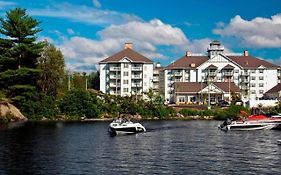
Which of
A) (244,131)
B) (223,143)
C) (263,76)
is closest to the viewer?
(223,143)

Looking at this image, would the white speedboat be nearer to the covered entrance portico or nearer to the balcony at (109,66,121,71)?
the covered entrance portico

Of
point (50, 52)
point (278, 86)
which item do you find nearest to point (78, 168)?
point (50, 52)

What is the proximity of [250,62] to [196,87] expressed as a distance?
19.9 meters

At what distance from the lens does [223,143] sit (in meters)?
42.6

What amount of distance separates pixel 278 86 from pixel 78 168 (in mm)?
92524

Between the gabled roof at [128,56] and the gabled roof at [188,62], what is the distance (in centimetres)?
1184

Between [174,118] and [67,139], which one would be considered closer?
[67,139]

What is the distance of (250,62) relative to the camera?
11812 cm

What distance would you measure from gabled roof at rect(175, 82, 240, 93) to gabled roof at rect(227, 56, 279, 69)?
8489 millimetres

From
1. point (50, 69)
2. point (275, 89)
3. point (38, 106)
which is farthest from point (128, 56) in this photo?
point (275, 89)

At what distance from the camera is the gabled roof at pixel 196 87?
108 metres

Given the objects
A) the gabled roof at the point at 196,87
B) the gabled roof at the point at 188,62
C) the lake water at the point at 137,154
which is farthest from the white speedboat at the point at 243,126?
the gabled roof at the point at 188,62

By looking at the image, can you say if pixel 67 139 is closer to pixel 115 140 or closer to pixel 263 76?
pixel 115 140

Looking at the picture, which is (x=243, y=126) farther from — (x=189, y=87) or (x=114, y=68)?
(x=114, y=68)
